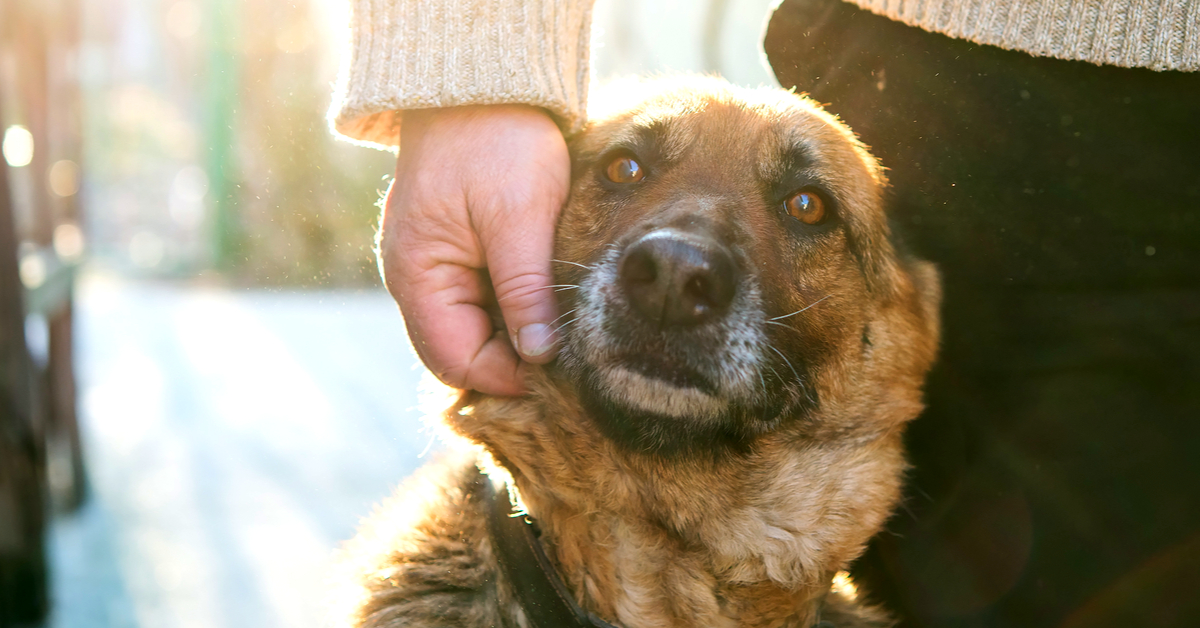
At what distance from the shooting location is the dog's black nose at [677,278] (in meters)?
1.72

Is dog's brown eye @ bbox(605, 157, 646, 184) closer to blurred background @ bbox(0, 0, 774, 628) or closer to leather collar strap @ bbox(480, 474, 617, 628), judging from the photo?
blurred background @ bbox(0, 0, 774, 628)

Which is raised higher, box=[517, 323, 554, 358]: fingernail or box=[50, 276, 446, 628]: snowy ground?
box=[517, 323, 554, 358]: fingernail

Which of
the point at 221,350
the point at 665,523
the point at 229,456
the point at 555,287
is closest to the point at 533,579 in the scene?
the point at 665,523

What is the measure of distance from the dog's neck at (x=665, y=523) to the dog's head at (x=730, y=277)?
83 mm

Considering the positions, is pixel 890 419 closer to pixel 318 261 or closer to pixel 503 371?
pixel 503 371

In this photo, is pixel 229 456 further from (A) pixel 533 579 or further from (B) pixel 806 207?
(B) pixel 806 207

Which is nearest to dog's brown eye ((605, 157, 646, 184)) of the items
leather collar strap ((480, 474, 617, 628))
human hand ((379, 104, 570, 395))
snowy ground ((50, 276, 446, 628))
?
human hand ((379, 104, 570, 395))

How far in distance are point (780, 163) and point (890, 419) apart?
0.74 metres

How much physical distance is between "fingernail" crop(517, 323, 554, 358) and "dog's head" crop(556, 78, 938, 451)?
61 mm

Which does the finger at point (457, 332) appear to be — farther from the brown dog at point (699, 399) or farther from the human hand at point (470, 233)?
the brown dog at point (699, 399)

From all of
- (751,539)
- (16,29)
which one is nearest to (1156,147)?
(751,539)

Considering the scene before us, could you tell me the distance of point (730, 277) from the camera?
5.96ft

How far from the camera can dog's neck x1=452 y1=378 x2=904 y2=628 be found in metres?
1.94

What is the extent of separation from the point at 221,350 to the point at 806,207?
22.4 ft
